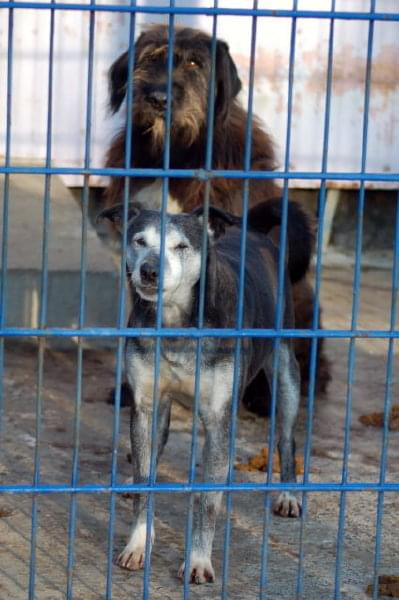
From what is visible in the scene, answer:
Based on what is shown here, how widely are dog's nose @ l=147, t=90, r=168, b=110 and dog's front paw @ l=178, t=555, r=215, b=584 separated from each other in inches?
91.2

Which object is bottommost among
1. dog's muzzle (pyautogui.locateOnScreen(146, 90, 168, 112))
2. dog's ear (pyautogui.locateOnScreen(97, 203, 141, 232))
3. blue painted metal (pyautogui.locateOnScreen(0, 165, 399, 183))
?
dog's ear (pyautogui.locateOnScreen(97, 203, 141, 232))

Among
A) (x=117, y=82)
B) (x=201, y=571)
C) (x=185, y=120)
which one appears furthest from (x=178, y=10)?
(x=117, y=82)

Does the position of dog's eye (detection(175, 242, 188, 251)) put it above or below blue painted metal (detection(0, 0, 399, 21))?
below

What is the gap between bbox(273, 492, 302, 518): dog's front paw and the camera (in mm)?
4547

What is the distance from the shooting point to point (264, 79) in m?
8.69

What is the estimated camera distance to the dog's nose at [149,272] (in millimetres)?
3713

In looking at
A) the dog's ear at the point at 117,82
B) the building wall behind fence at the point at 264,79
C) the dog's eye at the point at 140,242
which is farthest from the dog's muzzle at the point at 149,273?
the building wall behind fence at the point at 264,79

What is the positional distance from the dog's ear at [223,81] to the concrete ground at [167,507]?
1.52m

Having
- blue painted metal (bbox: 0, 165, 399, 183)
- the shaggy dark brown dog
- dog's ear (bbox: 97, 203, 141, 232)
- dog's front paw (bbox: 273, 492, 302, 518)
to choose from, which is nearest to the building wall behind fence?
the shaggy dark brown dog

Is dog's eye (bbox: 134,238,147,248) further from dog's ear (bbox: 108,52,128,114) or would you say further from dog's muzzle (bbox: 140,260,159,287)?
dog's ear (bbox: 108,52,128,114)

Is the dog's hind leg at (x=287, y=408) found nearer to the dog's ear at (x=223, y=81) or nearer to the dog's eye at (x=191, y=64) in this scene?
the dog's ear at (x=223, y=81)

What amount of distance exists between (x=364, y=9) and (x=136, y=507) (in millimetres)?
5266

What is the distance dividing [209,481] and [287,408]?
31.8 inches

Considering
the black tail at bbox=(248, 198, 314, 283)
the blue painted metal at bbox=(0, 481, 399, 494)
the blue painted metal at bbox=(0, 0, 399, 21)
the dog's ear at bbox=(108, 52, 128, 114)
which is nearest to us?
the blue painted metal at bbox=(0, 0, 399, 21)
